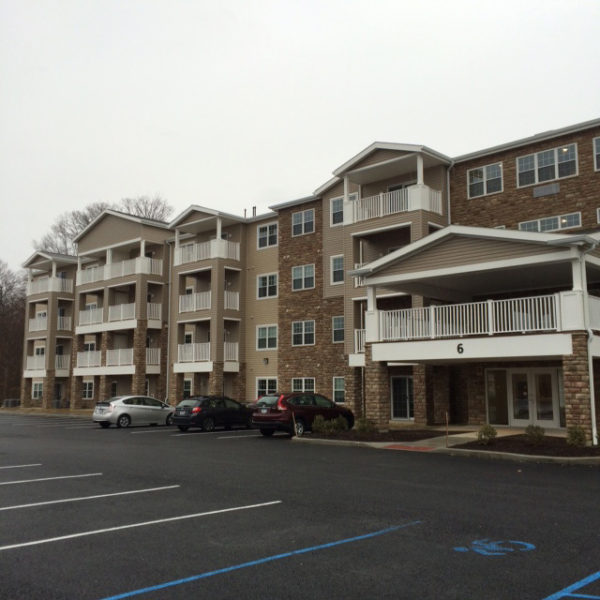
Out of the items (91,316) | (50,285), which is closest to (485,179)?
(91,316)

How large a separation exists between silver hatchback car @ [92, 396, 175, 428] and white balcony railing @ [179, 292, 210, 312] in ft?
29.2

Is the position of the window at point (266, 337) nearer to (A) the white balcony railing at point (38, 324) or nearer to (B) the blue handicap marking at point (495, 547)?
(A) the white balcony railing at point (38, 324)

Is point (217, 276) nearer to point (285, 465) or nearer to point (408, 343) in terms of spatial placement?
point (408, 343)

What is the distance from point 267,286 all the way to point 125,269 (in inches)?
431

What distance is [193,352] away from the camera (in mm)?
37500

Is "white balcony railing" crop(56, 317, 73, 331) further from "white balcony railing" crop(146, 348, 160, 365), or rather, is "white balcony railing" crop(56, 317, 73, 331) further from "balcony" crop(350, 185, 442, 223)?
"balcony" crop(350, 185, 442, 223)

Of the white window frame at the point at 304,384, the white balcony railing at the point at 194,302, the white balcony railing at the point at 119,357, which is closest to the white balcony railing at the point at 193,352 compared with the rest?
the white balcony railing at the point at 194,302

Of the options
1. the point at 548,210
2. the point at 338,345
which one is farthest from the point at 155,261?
the point at 548,210

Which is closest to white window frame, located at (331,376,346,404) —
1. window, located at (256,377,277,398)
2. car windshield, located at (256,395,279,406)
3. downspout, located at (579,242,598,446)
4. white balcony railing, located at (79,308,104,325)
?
window, located at (256,377,277,398)

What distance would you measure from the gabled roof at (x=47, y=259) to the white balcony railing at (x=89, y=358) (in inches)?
316

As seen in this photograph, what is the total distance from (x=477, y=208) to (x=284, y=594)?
79.4 ft

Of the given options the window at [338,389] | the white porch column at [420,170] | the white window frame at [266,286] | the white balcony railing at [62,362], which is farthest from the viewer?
the white balcony railing at [62,362]

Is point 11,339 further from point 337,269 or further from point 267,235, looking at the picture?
point 337,269

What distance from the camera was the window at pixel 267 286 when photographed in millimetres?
36844
